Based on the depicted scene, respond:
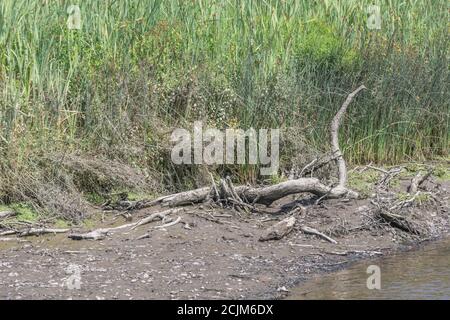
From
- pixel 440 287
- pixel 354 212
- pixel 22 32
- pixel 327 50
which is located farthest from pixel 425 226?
pixel 22 32

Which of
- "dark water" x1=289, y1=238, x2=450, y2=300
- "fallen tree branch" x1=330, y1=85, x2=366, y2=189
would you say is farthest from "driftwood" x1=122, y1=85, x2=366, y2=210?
"dark water" x1=289, y1=238, x2=450, y2=300

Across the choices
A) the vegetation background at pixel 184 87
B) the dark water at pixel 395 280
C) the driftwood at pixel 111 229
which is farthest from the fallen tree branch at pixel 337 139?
the driftwood at pixel 111 229

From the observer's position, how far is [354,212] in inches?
325

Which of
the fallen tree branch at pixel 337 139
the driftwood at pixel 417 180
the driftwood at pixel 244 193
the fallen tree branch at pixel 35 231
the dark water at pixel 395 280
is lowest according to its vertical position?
the dark water at pixel 395 280

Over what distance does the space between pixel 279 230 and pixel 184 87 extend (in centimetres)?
191

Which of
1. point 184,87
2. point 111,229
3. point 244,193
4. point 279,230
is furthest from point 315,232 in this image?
point 184,87

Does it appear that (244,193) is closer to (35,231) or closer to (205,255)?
(205,255)

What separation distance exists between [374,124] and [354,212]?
1.82m

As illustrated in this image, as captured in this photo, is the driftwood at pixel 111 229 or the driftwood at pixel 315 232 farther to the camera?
the driftwood at pixel 315 232

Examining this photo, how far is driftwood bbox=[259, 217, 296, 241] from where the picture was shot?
7613 millimetres

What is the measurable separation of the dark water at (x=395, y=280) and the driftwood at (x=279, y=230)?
646 millimetres

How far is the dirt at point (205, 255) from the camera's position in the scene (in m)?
6.53

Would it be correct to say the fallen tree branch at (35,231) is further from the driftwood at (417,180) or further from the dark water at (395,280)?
the driftwood at (417,180)

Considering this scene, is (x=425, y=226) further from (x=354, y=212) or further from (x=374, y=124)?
(x=374, y=124)
